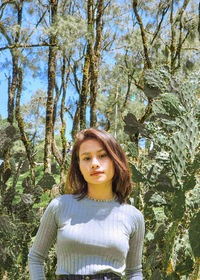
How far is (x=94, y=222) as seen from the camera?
3.59 ft

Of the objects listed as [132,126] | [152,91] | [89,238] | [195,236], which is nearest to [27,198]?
[132,126]

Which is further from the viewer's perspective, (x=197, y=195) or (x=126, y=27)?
(x=126, y=27)

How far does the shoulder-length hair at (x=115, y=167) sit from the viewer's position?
1.20m

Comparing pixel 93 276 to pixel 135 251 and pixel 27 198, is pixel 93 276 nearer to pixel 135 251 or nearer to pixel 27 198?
pixel 135 251

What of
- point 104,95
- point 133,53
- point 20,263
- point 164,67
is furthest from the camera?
point 104,95

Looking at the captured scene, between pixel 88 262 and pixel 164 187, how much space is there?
115cm

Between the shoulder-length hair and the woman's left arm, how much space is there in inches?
4.2

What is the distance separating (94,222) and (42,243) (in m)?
0.19

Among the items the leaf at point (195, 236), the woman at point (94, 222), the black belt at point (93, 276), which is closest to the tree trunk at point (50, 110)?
the leaf at point (195, 236)

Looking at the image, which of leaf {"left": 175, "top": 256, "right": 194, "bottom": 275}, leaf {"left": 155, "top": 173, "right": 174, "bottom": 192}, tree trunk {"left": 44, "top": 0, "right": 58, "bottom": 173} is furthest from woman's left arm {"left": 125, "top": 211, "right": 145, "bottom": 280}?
tree trunk {"left": 44, "top": 0, "right": 58, "bottom": 173}

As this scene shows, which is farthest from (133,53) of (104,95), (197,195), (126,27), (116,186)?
(116,186)

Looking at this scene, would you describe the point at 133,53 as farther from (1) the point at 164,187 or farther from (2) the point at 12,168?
(1) the point at 164,187

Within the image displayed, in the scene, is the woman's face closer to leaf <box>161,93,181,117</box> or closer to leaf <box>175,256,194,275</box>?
leaf <box>175,256,194,275</box>

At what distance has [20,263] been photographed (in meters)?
2.84
